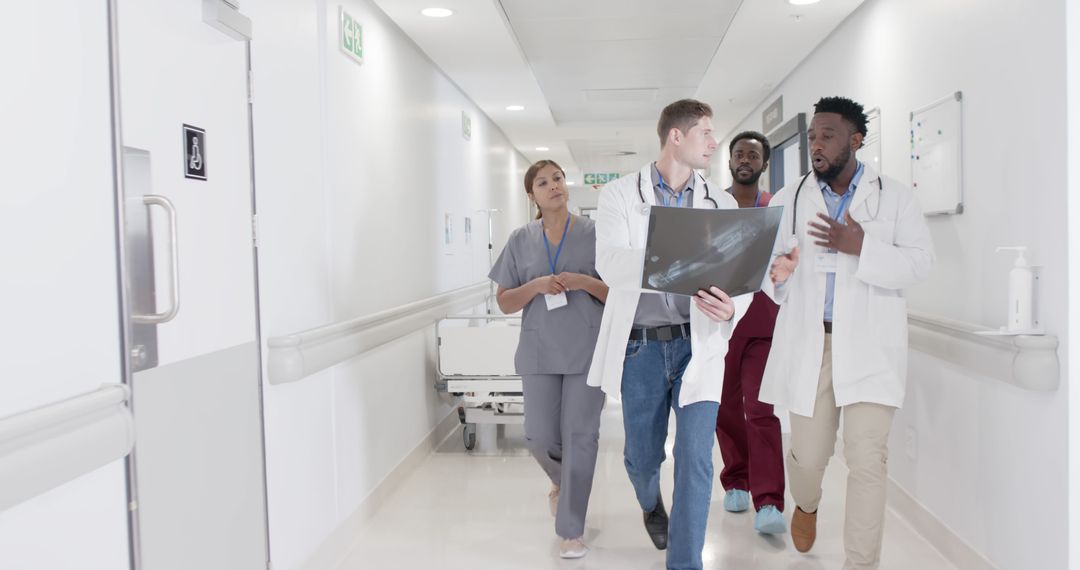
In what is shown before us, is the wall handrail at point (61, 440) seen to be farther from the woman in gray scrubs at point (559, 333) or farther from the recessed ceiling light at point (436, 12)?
the recessed ceiling light at point (436, 12)

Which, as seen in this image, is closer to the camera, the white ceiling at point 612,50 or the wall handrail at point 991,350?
the wall handrail at point 991,350

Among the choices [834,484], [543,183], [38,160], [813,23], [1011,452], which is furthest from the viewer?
[813,23]

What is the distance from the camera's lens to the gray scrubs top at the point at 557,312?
3.45 meters

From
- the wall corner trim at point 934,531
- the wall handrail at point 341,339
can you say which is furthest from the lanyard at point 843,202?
the wall handrail at point 341,339

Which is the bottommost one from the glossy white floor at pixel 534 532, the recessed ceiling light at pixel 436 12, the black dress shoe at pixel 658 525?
the glossy white floor at pixel 534 532

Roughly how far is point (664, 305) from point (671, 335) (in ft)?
0.37

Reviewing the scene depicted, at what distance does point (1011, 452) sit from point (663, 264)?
1414mm

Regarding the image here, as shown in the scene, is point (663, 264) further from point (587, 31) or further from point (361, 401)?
point (587, 31)

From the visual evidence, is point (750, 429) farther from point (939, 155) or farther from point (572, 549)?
point (939, 155)

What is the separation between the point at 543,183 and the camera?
3.63 metres

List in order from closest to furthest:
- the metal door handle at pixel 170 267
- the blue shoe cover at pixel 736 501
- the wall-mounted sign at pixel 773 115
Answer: the metal door handle at pixel 170 267 → the blue shoe cover at pixel 736 501 → the wall-mounted sign at pixel 773 115

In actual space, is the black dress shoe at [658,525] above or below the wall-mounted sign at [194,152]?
below

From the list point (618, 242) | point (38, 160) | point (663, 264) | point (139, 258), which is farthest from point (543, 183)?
point (38, 160)

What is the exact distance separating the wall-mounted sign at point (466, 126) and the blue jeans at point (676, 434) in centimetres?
445
